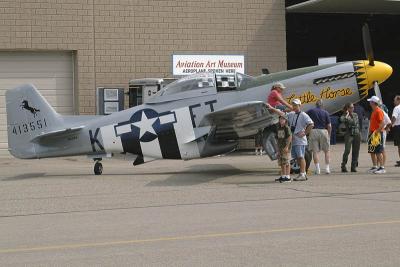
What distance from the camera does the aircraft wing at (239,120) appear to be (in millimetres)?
14250

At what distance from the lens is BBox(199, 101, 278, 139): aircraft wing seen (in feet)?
→ 46.8

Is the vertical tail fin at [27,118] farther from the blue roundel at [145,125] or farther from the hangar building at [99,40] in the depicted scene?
the hangar building at [99,40]

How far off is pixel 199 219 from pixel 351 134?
7963 mm

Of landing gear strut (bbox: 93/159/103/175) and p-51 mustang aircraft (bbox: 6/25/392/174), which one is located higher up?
p-51 mustang aircraft (bbox: 6/25/392/174)

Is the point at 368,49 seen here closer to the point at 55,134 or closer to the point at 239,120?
the point at 239,120

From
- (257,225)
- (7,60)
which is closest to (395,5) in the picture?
(7,60)

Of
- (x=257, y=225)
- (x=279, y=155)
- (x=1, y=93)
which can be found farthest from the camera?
(x=1, y=93)

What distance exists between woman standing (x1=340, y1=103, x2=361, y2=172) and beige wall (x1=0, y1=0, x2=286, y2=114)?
27.1 feet

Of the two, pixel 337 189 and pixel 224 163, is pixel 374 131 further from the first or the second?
pixel 224 163

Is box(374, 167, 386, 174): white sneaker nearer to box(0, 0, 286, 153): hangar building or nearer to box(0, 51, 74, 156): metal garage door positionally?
box(0, 0, 286, 153): hangar building

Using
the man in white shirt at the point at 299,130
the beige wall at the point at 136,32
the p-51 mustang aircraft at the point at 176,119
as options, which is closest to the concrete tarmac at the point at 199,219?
the man in white shirt at the point at 299,130

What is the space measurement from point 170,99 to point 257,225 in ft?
24.2

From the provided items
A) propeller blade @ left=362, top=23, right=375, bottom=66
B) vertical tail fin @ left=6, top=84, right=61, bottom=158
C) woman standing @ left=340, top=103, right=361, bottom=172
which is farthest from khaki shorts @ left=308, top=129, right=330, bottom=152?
vertical tail fin @ left=6, top=84, right=61, bottom=158

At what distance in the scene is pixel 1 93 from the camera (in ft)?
73.3
